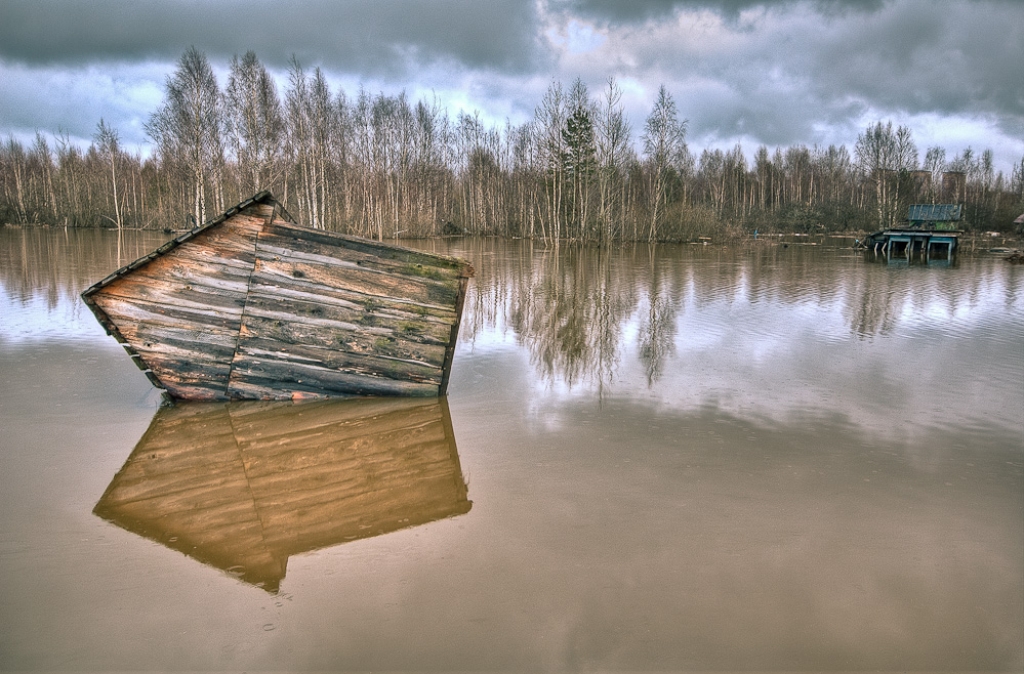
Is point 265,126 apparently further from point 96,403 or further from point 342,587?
point 342,587

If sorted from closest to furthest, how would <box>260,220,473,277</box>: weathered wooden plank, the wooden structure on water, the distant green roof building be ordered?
1. the wooden structure on water
2. <box>260,220,473,277</box>: weathered wooden plank
3. the distant green roof building

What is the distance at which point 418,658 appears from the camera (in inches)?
136

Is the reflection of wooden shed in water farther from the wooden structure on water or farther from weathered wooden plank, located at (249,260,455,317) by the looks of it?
weathered wooden plank, located at (249,260,455,317)

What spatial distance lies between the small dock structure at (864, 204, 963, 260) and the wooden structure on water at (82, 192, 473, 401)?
1294 inches

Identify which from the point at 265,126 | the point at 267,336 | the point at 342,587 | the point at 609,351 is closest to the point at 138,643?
the point at 342,587

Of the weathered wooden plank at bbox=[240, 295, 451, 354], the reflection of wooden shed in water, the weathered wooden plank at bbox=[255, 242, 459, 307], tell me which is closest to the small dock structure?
the weathered wooden plank at bbox=[255, 242, 459, 307]

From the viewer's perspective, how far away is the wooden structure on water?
7531 mm

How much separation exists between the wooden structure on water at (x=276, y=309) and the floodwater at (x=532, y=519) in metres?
0.43

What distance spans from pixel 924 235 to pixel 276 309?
36528mm

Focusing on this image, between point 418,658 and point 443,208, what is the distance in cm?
6247

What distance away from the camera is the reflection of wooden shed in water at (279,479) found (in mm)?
4742

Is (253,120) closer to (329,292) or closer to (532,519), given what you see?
(329,292)

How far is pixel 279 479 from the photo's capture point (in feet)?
19.0

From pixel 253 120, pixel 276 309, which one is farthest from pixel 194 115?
pixel 276 309
